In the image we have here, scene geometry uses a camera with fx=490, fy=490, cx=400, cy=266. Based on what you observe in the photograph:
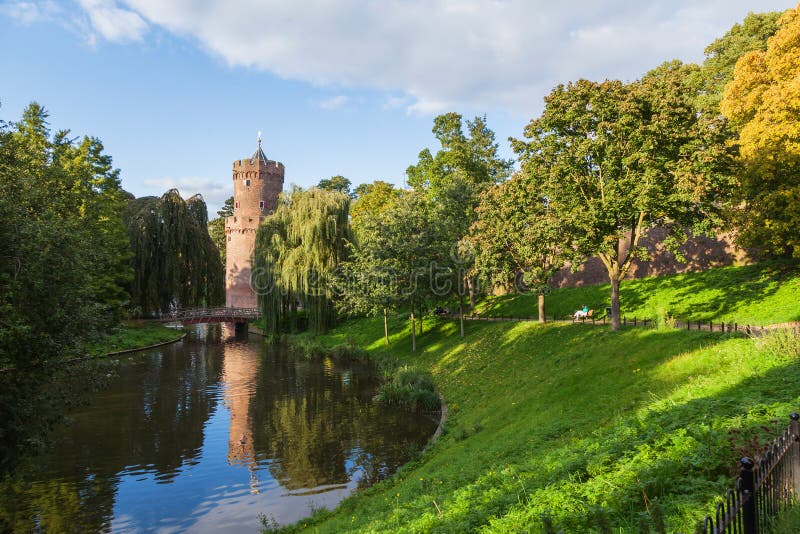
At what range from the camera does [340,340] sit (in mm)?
39000

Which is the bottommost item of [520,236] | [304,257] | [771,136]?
[520,236]

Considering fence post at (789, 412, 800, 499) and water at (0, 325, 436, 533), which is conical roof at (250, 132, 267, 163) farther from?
fence post at (789, 412, 800, 499)

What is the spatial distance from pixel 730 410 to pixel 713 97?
3192 cm

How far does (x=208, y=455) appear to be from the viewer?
16953 mm

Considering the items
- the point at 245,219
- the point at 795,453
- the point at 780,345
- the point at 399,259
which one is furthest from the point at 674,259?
the point at 245,219

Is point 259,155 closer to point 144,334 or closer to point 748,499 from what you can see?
point 144,334

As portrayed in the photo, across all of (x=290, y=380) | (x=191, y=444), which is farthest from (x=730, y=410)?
(x=290, y=380)

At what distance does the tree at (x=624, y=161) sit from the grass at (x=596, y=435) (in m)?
4.34

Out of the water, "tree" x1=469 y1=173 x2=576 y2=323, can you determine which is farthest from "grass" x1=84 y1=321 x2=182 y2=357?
"tree" x1=469 y1=173 x2=576 y2=323

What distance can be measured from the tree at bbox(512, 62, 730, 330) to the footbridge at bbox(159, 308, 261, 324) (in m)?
38.4

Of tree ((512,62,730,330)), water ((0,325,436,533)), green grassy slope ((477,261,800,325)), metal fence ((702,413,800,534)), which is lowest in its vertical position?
water ((0,325,436,533))

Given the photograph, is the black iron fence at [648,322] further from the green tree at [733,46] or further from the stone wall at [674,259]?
the green tree at [733,46]

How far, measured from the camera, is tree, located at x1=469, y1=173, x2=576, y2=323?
1975 centimetres

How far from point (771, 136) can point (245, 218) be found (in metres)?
56.4
